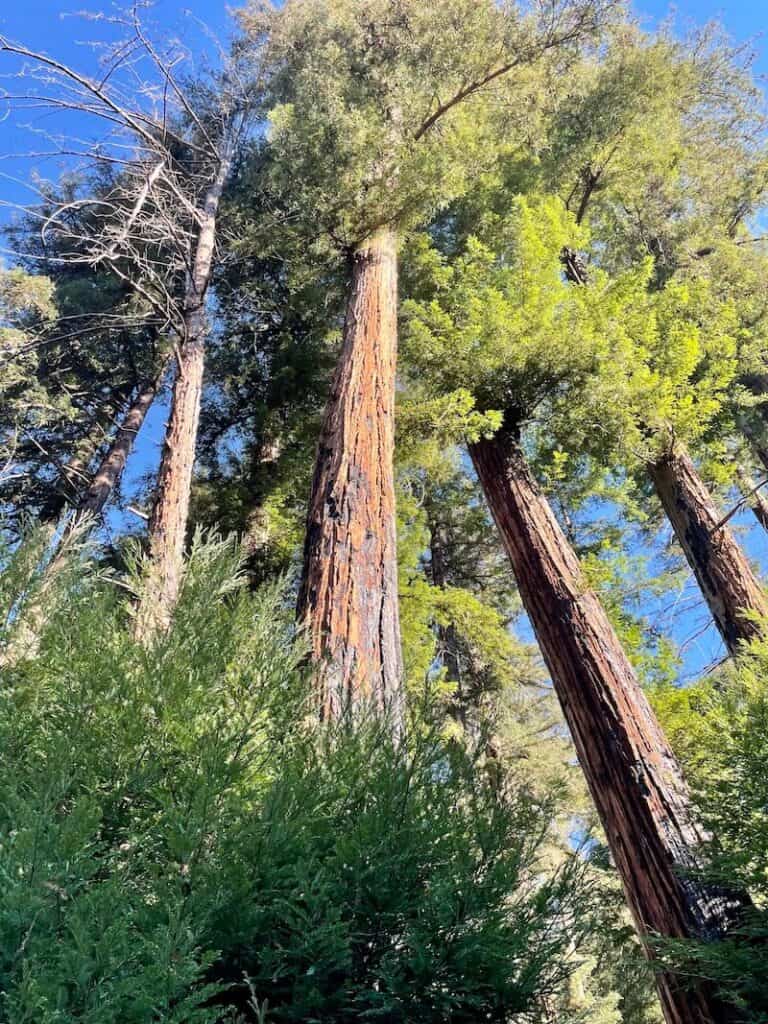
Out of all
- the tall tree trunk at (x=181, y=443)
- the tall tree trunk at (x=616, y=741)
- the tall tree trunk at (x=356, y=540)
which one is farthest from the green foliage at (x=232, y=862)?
the tall tree trunk at (x=616, y=741)

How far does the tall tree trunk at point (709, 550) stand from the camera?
604cm

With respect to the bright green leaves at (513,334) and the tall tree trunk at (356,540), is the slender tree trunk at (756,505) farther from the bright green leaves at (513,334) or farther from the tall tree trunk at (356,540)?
the tall tree trunk at (356,540)

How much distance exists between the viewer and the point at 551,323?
547 cm

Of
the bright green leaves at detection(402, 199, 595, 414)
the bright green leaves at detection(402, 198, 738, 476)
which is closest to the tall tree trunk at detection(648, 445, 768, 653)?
the bright green leaves at detection(402, 198, 738, 476)

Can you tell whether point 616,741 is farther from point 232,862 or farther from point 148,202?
point 148,202

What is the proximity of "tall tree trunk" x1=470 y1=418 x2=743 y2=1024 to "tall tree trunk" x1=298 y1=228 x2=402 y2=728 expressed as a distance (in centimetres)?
146

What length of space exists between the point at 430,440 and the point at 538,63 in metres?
5.36

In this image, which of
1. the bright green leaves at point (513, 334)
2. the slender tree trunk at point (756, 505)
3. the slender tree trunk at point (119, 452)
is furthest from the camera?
the slender tree trunk at point (119, 452)

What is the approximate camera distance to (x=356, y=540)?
12.2 feet

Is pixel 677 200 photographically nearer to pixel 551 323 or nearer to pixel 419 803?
pixel 551 323

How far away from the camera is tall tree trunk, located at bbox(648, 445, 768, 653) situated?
19.8ft

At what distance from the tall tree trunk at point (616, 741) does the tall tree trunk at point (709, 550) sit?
192cm

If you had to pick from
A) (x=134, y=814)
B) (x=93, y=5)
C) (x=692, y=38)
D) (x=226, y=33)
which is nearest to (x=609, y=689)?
(x=134, y=814)

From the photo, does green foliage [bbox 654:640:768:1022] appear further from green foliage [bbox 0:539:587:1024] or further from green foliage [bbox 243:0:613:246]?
green foliage [bbox 243:0:613:246]
